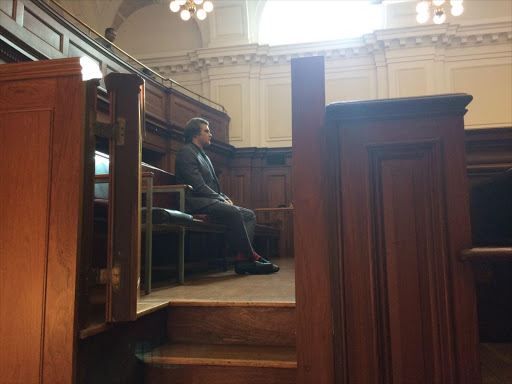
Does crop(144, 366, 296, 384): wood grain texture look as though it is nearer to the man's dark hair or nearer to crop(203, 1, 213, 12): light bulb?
the man's dark hair

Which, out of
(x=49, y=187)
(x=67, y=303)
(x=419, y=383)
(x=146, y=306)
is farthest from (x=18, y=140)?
(x=419, y=383)

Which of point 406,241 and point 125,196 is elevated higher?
point 125,196

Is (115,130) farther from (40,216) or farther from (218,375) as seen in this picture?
(218,375)

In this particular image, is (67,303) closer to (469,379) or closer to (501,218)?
(469,379)

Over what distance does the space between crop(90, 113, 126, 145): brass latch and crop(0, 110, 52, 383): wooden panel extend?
159mm

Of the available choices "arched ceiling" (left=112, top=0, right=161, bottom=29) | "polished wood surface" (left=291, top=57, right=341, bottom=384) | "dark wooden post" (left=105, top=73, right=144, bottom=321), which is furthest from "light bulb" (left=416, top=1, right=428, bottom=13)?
"dark wooden post" (left=105, top=73, right=144, bottom=321)

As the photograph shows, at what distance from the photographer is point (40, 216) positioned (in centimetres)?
134

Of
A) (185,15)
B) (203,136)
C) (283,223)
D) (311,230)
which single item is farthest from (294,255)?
(185,15)

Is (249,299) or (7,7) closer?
(249,299)

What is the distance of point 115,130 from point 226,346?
93 cm

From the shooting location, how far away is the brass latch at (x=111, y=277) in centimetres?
141

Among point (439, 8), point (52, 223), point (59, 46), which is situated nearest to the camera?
point (52, 223)

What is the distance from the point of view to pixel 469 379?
116 cm

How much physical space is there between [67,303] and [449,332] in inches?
44.8
